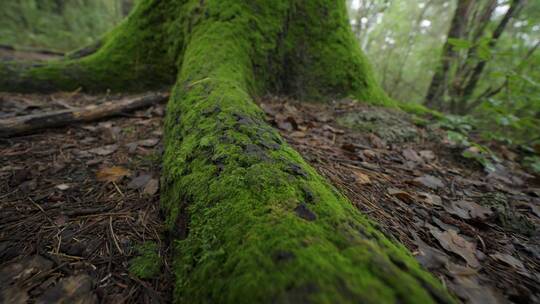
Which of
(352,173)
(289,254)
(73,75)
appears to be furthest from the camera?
(73,75)

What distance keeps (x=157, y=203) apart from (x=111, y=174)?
595mm


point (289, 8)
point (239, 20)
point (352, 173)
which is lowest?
point (352, 173)

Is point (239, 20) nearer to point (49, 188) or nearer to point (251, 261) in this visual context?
→ point (49, 188)

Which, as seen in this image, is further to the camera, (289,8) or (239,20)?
(289,8)

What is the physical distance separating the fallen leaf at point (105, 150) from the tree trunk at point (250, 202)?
62 centimetres

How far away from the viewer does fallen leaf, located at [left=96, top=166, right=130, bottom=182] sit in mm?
1817

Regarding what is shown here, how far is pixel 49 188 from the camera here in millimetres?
1687

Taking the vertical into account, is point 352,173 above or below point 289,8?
below

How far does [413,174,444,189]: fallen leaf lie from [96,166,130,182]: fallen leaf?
7.72 feet

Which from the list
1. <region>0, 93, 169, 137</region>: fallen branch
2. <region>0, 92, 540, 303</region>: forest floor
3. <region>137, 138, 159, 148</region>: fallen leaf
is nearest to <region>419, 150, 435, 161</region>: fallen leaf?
<region>0, 92, 540, 303</region>: forest floor

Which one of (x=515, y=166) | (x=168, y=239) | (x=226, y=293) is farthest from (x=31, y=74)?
(x=515, y=166)

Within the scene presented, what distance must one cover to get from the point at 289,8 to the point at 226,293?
11.9ft

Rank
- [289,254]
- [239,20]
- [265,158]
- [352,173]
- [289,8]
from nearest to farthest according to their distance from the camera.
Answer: [289,254]
[265,158]
[352,173]
[239,20]
[289,8]

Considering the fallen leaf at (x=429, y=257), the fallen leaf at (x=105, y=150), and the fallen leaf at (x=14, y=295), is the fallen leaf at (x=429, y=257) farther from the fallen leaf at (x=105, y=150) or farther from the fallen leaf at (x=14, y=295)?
the fallen leaf at (x=105, y=150)
